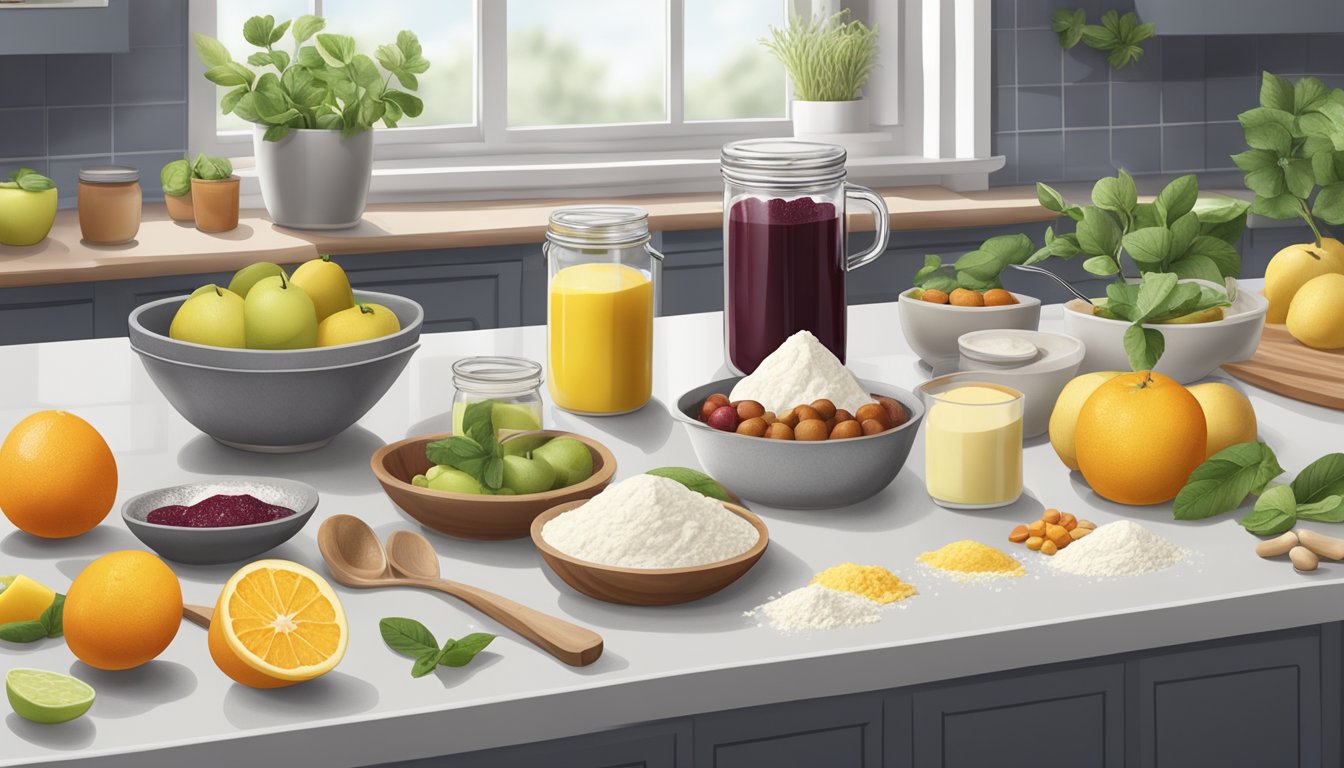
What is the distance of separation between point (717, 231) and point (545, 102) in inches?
156

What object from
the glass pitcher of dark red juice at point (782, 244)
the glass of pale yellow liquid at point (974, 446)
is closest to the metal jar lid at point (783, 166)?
the glass pitcher of dark red juice at point (782, 244)

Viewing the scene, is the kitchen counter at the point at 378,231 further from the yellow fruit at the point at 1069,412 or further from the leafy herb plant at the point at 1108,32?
the yellow fruit at the point at 1069,412

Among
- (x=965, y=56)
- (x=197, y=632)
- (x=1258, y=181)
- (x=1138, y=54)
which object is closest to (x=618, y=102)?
(x=965, y=56)

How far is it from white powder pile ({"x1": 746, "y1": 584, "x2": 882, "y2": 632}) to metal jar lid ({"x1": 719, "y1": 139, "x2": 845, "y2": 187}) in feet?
1.97

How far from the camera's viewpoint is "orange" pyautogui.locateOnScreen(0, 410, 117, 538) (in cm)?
114

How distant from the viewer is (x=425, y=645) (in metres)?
0.96

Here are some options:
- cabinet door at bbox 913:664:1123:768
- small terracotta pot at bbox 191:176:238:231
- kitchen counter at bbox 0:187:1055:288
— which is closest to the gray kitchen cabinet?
cabinet door at bbox 913:664:1123:768

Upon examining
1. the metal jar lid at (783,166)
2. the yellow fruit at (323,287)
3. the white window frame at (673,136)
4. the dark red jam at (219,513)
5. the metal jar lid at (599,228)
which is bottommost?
the dark red jam at (219,513)

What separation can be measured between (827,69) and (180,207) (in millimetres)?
1550

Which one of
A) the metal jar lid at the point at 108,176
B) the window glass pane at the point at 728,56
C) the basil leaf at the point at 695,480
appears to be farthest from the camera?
the window glass pane at the point at 728,56

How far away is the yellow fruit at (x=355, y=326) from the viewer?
1.37 meters

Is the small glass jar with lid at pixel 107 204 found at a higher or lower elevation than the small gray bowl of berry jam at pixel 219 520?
higher

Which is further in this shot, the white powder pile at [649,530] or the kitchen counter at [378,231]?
the kitchen counter at [378,231]

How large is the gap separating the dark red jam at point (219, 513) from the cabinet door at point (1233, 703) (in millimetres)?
652
